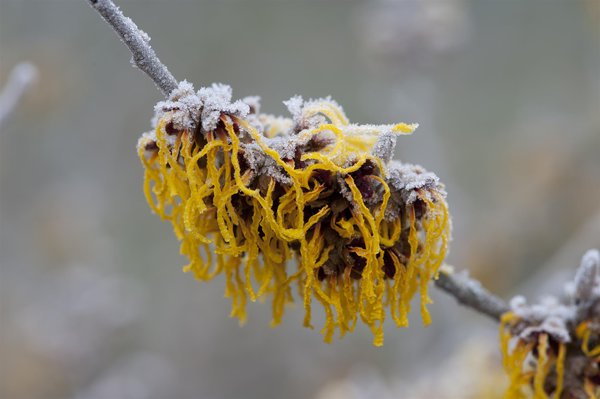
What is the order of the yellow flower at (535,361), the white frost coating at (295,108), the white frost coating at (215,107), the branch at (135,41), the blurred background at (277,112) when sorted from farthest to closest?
the blurred background at (277,112) → the yellow flower at (535,361) → the white frost coating at (295,108) → the white frost coating at (215,107) → the branch at (135,41)

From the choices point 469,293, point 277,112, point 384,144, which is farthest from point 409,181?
point 277,112

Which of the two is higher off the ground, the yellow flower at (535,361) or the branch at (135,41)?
the branch at (135,41)

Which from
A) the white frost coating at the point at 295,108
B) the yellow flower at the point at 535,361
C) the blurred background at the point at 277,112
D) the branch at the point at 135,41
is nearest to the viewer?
the branch at the point at 135,41

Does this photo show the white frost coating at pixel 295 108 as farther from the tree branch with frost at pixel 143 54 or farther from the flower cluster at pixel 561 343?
the flower cluster at pixel 561 343

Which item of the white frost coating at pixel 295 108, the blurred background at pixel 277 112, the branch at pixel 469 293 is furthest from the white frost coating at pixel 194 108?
the blurred background at pixel 277 112

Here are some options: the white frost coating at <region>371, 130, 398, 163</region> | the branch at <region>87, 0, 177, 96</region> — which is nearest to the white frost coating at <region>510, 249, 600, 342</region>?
the white frost coating at <region>371, 130, 398, 163</region>

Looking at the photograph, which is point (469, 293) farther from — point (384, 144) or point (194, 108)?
point (194, 108)
